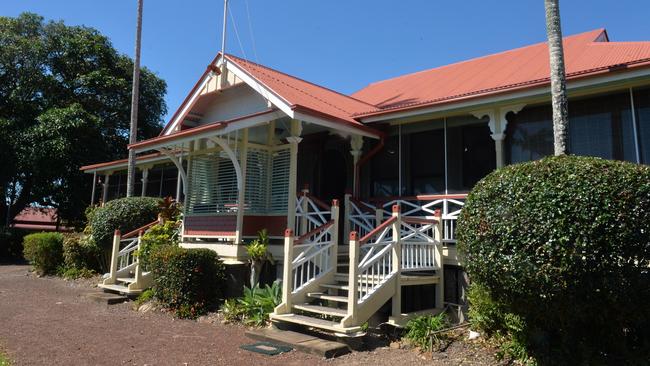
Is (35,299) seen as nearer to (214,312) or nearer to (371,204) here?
(214,312)

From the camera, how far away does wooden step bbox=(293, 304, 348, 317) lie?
748 centimetres

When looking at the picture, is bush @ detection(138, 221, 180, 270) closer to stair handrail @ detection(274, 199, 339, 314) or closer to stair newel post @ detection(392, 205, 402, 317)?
stair handrail @ detection(274, 199, 339, 314)

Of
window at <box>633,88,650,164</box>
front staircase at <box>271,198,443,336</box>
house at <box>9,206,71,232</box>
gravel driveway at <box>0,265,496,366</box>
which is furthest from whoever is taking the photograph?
house at <box>9,206,71,232</box>

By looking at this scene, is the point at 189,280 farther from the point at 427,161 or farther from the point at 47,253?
the point at 47,253

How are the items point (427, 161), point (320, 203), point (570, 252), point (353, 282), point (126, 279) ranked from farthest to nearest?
1. point (126, 279)
2. point (427, 161)
3. point (320, 203)
4. point (353, 282)
5. point (570, 252)

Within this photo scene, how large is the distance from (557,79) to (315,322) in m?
5.18

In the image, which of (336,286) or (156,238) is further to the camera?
(156,238)

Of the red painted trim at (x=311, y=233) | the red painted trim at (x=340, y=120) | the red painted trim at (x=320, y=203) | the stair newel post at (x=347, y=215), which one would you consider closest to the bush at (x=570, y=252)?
the red painted trim at (x=311, y=233)

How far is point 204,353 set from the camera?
709 cm

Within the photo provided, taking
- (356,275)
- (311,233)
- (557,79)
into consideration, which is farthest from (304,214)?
(557,79)

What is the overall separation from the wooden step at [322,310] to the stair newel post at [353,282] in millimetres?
181

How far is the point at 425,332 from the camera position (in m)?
7.22

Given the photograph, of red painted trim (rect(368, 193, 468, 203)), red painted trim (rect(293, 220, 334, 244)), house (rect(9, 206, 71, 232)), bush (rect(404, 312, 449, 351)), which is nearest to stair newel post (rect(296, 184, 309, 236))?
red painted trim (rect(293, 220, 334, 244))

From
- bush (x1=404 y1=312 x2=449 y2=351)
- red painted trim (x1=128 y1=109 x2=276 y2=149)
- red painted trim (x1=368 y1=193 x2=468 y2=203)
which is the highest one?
red painted trim (x1=128 y1=109 x2=276 y2=149)
